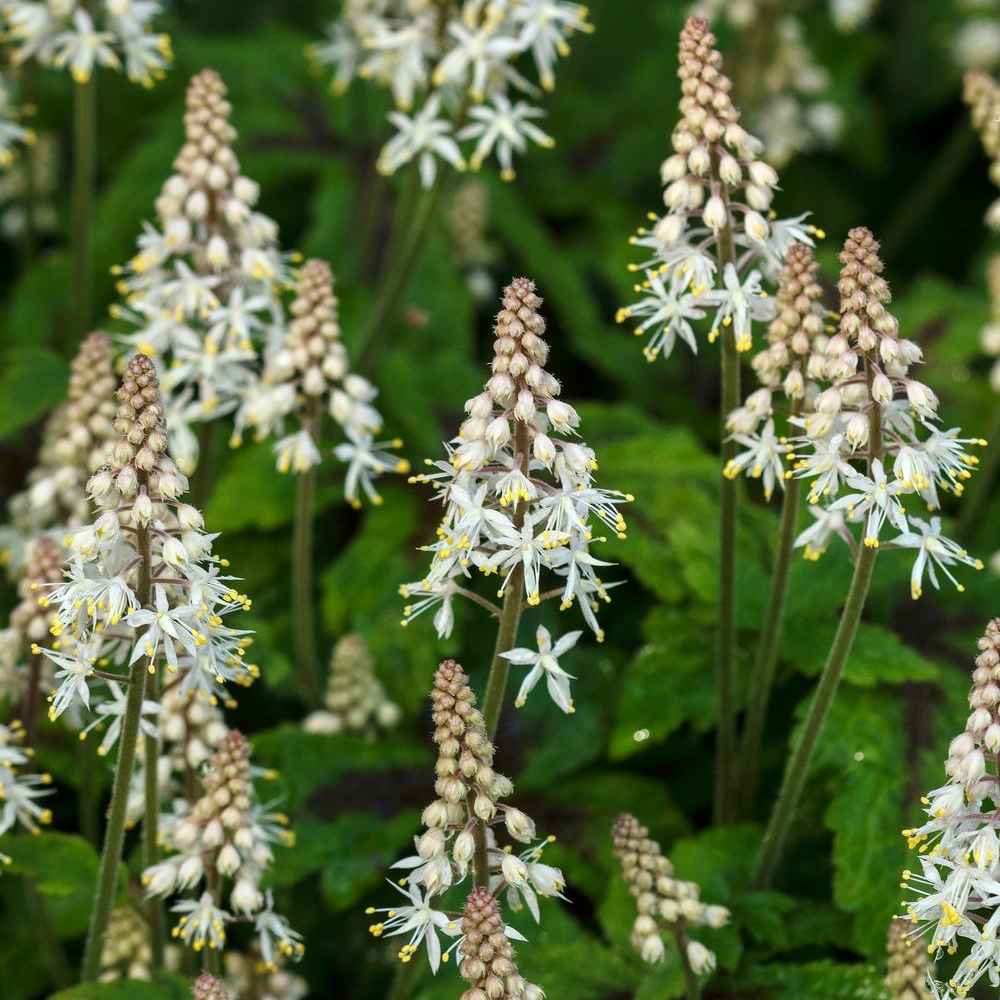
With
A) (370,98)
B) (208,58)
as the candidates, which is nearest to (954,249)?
(370,98)

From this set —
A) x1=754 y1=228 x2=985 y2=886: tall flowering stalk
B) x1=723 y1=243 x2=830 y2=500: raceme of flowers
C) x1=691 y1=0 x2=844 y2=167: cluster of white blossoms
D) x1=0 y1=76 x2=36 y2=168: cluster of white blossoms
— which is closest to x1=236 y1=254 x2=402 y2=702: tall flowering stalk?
x1=723 y1=243 x2=830 y2=500: raceme of flowers

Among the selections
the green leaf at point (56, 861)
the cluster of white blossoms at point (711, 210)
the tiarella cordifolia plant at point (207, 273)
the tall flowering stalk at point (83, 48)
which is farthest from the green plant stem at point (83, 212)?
the cluster of white blossoms at point (711, 210)

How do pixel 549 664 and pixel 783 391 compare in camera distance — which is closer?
pixel 549 664

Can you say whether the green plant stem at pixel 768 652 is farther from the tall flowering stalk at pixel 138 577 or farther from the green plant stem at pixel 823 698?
the tall flowering stalk at pixel 138 577

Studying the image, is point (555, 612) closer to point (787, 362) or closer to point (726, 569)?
point (726, 569)

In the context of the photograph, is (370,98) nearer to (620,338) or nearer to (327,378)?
(620,338)

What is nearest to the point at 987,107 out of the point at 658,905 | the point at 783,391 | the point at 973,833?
the point at 783,391
